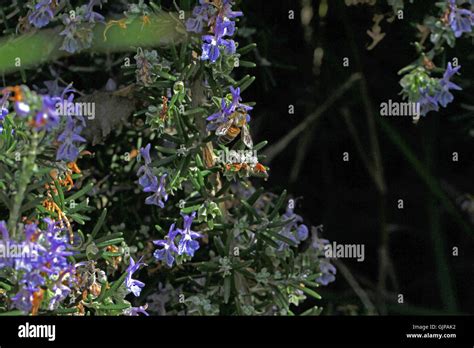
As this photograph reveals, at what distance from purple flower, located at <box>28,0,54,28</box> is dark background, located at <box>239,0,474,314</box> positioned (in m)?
0.54

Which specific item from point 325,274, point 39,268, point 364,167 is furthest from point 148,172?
point 364,167

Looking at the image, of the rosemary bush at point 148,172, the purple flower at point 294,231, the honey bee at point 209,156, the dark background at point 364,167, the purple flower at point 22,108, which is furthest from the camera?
the dark background at point 364,167

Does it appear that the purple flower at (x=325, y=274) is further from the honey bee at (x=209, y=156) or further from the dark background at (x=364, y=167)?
the honey bee at (x=209, y=156)

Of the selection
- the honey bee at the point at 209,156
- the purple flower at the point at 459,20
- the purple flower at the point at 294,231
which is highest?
the purple flower at the point at 459,20

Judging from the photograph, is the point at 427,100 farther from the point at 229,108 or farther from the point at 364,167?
the point at 364,167

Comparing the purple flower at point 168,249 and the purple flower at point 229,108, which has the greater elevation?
the purple flower at point 229,108

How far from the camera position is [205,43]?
1376mm

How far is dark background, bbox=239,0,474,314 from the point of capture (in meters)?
1.91

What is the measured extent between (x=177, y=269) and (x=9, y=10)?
0.59 metres

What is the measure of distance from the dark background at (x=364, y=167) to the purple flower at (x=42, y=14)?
0.54 m

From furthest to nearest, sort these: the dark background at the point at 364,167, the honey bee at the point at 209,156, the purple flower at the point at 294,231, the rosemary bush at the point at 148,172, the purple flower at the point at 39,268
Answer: the dark background at the point at 364,167 → the purple flower at the point at 294,231 → the honey bee at the point at 209,156 → the rosemary bush at the point at 148,172 → the purple flower at the point at 39,268

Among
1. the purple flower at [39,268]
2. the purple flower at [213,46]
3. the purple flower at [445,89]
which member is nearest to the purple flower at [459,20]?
the purple flower at [445,89]

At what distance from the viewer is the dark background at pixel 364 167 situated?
1.91 metres

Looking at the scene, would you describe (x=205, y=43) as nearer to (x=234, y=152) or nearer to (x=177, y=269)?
(x=234, y=152)
